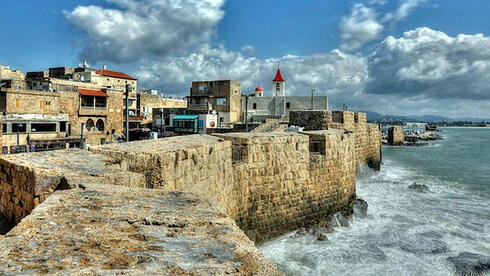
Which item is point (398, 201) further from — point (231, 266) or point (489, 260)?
point (231, 266)

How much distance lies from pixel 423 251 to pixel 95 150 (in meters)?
10.7

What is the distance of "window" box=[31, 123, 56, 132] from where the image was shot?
30.7 m

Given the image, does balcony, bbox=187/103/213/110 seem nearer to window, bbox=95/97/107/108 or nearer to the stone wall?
window, bbox=95/97/107/108

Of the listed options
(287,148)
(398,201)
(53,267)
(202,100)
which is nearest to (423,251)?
(287,148)

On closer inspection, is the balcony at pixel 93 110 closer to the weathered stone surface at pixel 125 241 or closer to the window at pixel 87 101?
the window at pixel 87 101

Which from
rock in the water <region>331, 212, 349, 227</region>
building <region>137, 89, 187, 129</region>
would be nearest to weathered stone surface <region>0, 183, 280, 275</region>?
rock in the water <region>331, 212, 349, 227</region>

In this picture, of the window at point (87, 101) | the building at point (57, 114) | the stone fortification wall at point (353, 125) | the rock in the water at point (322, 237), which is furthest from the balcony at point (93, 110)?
the rock in the water at point (322, 237)

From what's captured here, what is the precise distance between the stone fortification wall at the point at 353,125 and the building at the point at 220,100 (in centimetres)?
1955

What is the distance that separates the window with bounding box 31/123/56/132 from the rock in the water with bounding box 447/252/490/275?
31.5 m

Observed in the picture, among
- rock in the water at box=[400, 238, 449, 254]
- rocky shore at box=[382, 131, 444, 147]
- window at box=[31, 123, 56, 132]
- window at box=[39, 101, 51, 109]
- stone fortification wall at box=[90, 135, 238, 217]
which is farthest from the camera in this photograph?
rocky shore at box=[382, 131, 444, 147]

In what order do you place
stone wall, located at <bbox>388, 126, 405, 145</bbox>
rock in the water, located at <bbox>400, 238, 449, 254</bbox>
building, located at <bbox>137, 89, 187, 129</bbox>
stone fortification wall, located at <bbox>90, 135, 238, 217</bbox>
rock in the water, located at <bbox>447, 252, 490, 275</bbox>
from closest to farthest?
stone fortification wall, located at <bbox>90, 135, 238, 217</bbox> → rock in the water, located at <bbox>447, 252, 490, 275</bbox> → rock in the water, located at <bbox>400, 238, 449, 254</bbox> → building, located at <bbox>137, 89, 187, 129</bbox> → stone wall, located at <bbox>388, 126, 405, 145</bbox>

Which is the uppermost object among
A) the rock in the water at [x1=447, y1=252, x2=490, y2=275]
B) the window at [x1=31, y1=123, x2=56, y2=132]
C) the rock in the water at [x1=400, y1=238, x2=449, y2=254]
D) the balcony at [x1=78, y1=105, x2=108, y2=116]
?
the balcony at [x1=78, y1=105, x2=108, y2=116]

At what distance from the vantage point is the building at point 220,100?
154ft

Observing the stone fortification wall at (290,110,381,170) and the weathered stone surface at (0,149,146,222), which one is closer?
the weathered stone surface at (0,149,146,222)
